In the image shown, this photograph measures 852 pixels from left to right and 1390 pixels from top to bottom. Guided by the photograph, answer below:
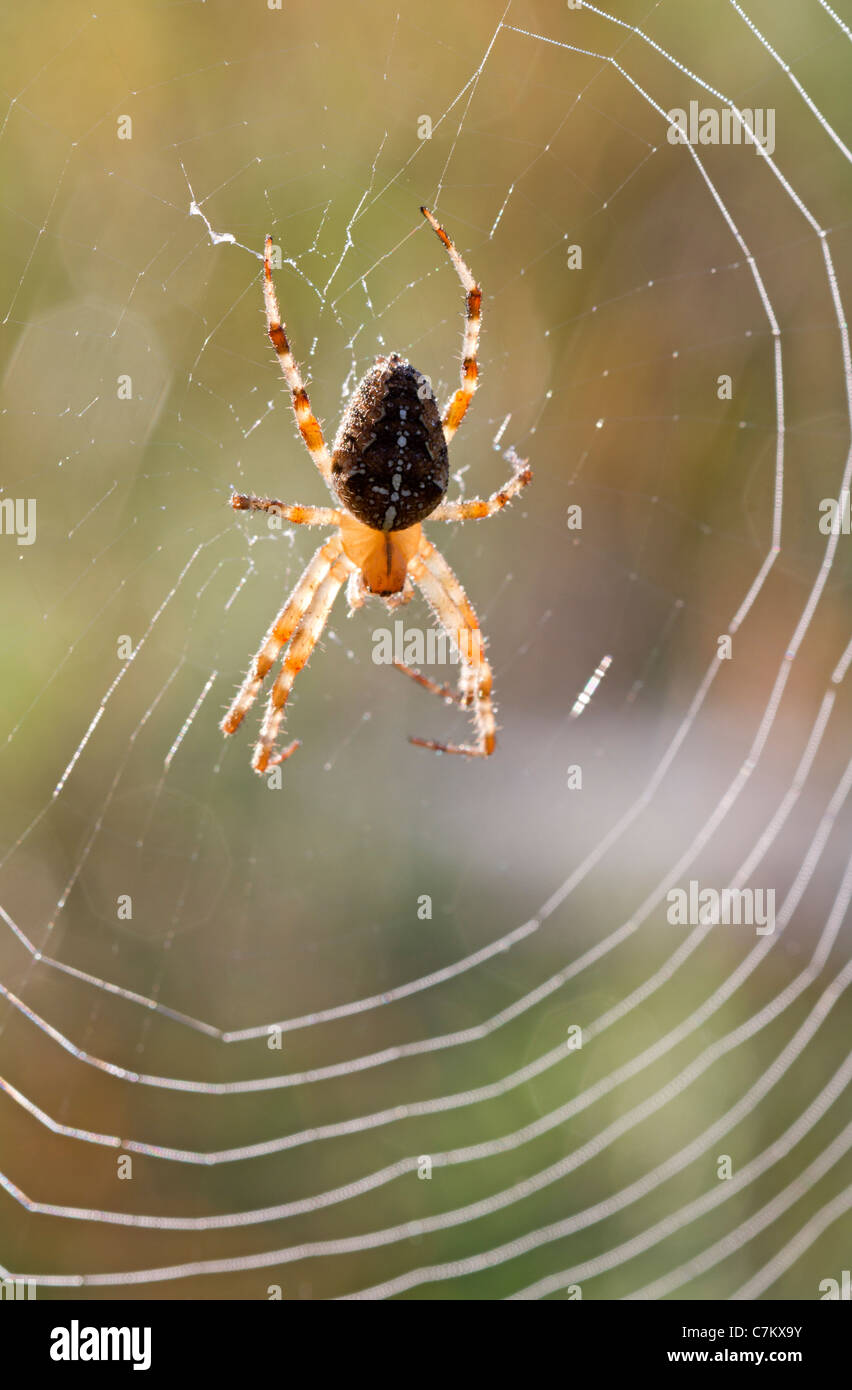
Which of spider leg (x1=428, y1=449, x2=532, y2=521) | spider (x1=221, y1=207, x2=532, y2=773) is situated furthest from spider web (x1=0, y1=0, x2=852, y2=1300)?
spider leg (x1=428, y1=449, x2=532, y2=521)

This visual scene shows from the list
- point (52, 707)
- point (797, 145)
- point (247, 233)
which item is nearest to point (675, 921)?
point (52, 707)

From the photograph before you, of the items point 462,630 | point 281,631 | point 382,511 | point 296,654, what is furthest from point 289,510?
point 462,630

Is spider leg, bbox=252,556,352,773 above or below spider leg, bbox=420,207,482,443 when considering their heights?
below

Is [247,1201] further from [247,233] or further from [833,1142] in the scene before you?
[247,233]

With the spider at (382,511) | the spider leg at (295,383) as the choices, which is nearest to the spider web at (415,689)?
the spider leg at (295,383)

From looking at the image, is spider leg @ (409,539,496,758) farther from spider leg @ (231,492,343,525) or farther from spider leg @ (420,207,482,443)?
spider leg @ (420,207,482,443)
